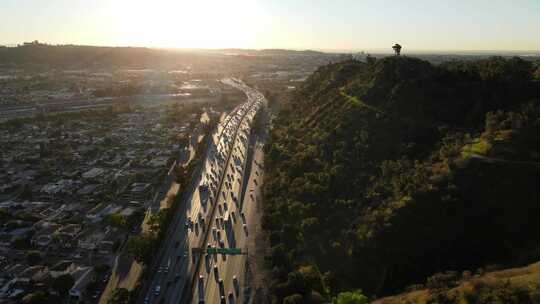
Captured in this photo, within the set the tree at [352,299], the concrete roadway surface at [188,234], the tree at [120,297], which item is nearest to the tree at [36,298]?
the tree at [120,297]

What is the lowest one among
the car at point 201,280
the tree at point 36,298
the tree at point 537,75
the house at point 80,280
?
the house at point 80,280

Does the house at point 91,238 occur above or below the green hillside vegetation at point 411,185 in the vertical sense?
below

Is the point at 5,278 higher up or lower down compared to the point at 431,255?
lower down

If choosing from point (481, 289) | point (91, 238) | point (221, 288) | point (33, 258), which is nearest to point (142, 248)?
point (221, 288)

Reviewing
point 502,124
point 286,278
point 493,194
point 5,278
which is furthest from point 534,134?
point 5,278

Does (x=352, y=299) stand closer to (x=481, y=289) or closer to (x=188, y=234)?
(x=481, y=289)

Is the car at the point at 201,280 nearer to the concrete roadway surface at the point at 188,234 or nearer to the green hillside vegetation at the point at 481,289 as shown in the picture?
the concrete roadway surface at the point at 188,234

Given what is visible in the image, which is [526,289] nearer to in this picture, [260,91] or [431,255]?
[431,255]
